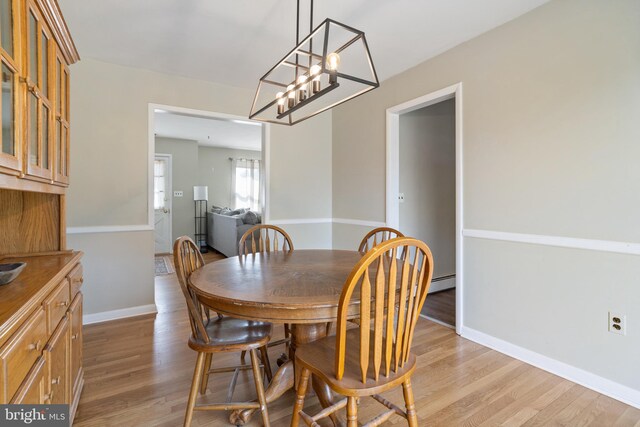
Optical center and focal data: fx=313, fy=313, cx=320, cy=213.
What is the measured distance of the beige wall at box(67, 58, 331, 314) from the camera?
2.82 m

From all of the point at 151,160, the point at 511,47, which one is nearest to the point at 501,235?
the point at 511,47

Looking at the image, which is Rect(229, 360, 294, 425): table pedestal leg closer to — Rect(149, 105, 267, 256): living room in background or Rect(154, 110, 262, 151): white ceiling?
Rect(149, 105, 267, 256): living room in background

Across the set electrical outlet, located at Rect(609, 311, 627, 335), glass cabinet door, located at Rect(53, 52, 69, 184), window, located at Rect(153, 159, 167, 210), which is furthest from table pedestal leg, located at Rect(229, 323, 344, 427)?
window, located at Rect(153, 159, 167, 210)

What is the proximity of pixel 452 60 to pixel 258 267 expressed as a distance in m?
2.31

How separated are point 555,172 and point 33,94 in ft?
9.10

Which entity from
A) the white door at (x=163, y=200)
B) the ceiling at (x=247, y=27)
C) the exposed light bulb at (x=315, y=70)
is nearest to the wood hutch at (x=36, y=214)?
the ceiling at (x=247, y=27)

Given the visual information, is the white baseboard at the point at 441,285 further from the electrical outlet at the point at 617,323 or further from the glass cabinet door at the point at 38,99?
the glass cabinet door at the point at 38,99

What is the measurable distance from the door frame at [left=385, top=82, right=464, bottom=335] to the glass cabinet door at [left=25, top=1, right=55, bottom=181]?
264 centimetres

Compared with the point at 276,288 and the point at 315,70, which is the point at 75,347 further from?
the point at 315,70

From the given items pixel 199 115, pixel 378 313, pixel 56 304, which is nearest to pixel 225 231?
pixel 199 115

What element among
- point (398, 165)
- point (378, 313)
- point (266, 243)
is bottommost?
point (378, 313)

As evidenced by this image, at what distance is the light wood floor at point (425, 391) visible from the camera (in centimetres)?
156

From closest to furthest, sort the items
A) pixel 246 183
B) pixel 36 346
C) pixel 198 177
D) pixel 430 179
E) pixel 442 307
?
pixel 36 346 < pixel 442 307 < pixel 430 179 < pixel 198 177 < pixel 246 183

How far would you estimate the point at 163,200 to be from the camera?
6465mm
